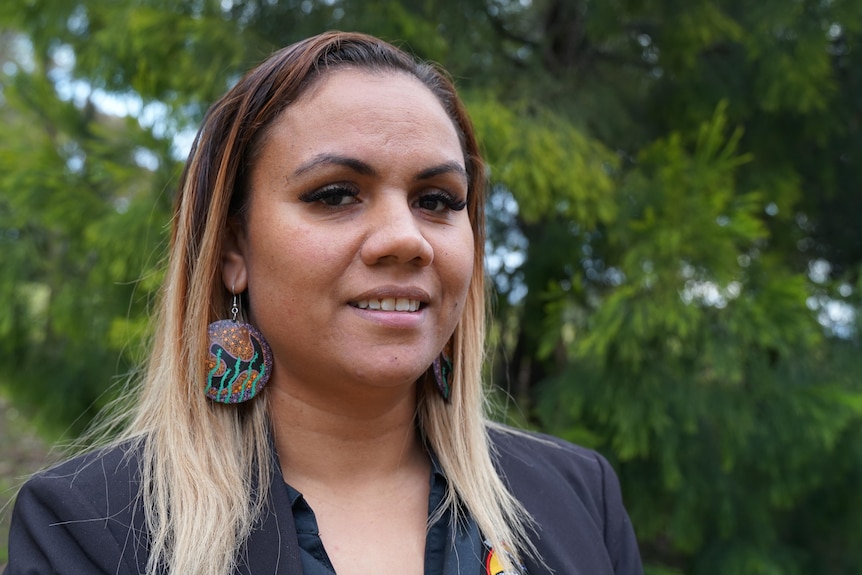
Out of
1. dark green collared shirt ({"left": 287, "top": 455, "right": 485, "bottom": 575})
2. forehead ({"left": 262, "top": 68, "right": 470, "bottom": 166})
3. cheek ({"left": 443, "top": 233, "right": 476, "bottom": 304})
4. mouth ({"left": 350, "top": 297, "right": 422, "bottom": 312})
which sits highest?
forehead ({"left": 262, "top": 68, "right": 470, "bottom": 166})

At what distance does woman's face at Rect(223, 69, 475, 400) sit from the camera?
4.82ft

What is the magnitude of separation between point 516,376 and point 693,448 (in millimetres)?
881

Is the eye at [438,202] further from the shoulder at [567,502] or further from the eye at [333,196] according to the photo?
the shoulder at [567,502]

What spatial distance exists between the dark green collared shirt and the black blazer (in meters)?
0.05

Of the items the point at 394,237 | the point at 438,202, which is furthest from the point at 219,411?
the point at 438,202

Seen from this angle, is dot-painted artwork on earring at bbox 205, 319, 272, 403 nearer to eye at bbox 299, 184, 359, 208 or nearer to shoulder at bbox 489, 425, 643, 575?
eye at bbox 299, 184, 359, 208

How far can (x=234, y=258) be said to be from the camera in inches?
65.4

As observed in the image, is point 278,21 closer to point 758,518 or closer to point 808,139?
point 808,139

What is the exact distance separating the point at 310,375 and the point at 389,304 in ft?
0.80

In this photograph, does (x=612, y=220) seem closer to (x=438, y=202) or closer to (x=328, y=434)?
(x=438, y=202)

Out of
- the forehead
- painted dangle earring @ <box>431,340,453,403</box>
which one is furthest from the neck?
the forehead

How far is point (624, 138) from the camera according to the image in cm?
333

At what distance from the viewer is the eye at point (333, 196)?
4.93ft

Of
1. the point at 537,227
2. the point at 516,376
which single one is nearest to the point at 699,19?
the point at 537,227
